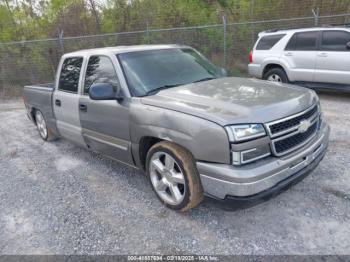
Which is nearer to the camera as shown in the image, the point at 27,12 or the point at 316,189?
the point at 316,189

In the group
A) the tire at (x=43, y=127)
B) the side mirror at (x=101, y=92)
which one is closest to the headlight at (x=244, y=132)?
the side mirror at (x=101, y=92)

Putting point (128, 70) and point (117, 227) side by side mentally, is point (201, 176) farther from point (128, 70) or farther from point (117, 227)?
point (128, 70)

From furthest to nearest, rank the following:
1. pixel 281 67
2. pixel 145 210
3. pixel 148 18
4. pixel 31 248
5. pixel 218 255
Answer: pixel 148 18 → pixel 281 67 → pixel 145 210 → pixel 31 248 → pixel 218 255

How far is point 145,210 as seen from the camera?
3281 mm

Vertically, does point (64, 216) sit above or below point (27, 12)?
below

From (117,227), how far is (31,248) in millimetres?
834

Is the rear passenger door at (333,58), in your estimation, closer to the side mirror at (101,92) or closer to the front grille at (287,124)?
the front grille at (287,124)

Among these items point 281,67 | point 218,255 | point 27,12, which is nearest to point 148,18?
point 27,12

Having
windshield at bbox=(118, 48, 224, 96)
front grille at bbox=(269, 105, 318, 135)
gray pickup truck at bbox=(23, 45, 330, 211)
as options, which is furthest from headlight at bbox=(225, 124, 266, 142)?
windshield at bbox=(118, 48, 224, 96)

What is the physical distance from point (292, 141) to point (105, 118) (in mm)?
2193

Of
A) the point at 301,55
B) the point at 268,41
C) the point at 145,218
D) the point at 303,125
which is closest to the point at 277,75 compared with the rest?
the point at 301,55

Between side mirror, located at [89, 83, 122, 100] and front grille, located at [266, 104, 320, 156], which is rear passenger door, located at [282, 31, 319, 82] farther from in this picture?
side mirror, located at [89, 83, 122, 100]

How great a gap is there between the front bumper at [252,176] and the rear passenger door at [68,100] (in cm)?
240

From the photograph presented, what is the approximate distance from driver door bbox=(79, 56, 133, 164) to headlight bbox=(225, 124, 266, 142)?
1.36 m
